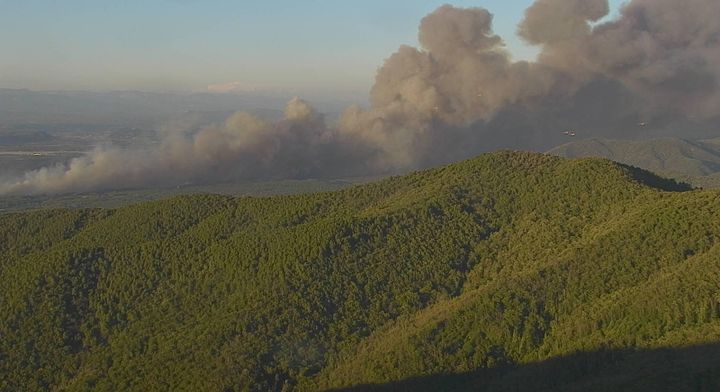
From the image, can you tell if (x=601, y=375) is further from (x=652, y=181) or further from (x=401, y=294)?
(x=652, y=181)

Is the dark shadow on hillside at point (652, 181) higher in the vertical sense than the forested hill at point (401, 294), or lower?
higher

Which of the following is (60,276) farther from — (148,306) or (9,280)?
(148,306)

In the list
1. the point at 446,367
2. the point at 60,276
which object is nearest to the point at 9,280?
the point at 60,276

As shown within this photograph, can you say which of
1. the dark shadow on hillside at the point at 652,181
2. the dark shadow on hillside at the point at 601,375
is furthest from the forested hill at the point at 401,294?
the dark shadow on hillside at the point at 652,181

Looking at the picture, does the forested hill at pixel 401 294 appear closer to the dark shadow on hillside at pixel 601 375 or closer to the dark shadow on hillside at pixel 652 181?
the dark shadow on hillside at pixel 601 375

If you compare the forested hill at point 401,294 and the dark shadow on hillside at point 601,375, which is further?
the forested hill at point 401,294

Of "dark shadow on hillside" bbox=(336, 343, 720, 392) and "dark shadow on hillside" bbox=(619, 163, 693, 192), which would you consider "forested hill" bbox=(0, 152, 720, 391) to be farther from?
"dark shadow on hillside" bbox=(619, 163, 693, 192)

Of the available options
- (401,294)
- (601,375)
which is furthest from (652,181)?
(601,375)
